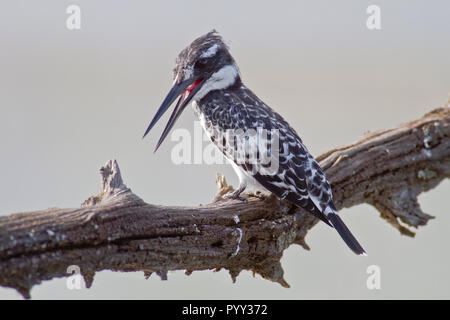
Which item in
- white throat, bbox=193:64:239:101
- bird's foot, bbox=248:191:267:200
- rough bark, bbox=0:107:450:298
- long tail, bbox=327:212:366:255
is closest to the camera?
rough bark, bbox=0:107:450:298

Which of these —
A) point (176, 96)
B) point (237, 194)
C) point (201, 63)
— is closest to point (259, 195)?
point (237, 194)

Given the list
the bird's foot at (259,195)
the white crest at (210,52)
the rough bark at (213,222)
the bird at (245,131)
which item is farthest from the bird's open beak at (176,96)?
the bird's foot at (259,195)

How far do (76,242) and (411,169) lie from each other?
8.82 ft

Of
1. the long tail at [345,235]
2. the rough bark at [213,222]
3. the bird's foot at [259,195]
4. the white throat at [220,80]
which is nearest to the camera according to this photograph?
the rough bark at [213,222]

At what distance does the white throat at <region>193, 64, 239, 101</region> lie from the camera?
3860 millimetres

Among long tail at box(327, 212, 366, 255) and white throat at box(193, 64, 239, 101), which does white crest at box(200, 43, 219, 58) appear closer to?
white throat at box(193, 64, 239, 101)

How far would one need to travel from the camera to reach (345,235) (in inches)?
138

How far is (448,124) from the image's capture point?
4359mm

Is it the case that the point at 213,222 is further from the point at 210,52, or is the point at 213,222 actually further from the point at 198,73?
the point at 210,52

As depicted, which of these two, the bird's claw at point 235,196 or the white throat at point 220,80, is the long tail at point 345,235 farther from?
the white throat at point 220,80

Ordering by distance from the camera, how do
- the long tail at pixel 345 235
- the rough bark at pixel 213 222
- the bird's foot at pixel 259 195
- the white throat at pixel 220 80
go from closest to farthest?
the rough bark at pixel 213 222 → the long tail at pixel 345 235 → the bird's foot at pixel 259 195 → the white throat at pixel 220 80

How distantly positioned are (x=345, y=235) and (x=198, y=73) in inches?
56.7

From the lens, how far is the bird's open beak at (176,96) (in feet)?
12.1

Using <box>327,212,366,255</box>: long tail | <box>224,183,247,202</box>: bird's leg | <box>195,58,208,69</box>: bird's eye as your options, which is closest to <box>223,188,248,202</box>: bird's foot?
<box>224,183,247,202</box>: bird's leg
